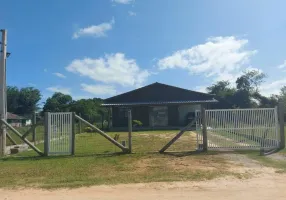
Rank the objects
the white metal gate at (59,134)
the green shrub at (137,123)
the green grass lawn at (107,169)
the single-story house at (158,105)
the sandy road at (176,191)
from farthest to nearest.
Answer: the single-story house at (158,105) → the green shrub at (137,123) → the white metal gate at (59,134) → the green grass lawn at (107,169) → the sandy road at (176,191)

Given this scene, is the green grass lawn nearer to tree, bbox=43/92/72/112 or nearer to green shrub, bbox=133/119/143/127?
green shrub, bbox=133/119/143/127

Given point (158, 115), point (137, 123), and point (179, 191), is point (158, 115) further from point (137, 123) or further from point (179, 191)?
point (179, 191)

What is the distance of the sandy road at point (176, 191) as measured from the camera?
629cm

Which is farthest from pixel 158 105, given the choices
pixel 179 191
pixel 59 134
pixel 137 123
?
pixel 179 191

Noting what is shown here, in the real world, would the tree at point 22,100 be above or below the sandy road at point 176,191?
above

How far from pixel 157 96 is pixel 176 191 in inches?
1224

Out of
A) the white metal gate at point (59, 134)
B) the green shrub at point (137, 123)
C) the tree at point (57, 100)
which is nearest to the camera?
the white metal gate at point (59, 134)

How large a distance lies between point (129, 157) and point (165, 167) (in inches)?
95.4

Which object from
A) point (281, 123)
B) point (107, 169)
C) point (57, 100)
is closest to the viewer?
point (107, 169)

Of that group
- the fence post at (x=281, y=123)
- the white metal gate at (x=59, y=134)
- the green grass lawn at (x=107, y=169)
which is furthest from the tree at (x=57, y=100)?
the fence post at (x=281, y=123)

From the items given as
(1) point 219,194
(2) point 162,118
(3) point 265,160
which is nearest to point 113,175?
(1) point 219,194

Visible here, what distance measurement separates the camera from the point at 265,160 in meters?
10.4

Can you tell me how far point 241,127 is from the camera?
13.1 m

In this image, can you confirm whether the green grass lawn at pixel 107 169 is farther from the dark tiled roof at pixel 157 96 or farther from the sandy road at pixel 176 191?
the dark tiled roof at pixel 157 96
